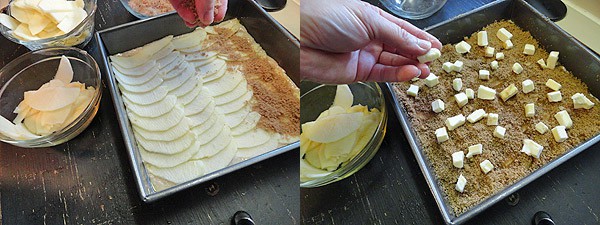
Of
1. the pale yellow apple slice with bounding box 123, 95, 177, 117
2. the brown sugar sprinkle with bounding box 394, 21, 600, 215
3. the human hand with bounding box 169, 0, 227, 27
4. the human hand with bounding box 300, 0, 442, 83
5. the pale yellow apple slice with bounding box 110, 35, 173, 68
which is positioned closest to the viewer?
the human hand with bounding box 300, 0, 442, 83

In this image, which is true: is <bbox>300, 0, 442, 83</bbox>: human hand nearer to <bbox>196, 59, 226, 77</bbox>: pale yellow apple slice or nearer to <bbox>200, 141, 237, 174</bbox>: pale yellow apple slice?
<bbox>200, 141, 237, 174</bbox>: pale yellow apple slice

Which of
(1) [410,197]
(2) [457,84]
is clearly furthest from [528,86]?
(1) [410,197]

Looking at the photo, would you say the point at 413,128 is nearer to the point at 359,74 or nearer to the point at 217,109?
the point at 359,74

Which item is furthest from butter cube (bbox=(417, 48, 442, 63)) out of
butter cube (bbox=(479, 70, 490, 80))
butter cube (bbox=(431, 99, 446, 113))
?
butter cube (bbox=(479, 70, 490, 80))

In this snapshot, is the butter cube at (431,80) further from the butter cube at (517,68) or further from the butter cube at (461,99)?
the butter cube at (517,68)

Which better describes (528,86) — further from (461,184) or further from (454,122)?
(461,184)

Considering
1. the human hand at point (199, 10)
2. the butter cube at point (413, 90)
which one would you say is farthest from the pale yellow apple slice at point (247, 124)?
the butter cube at point (413, 90)
